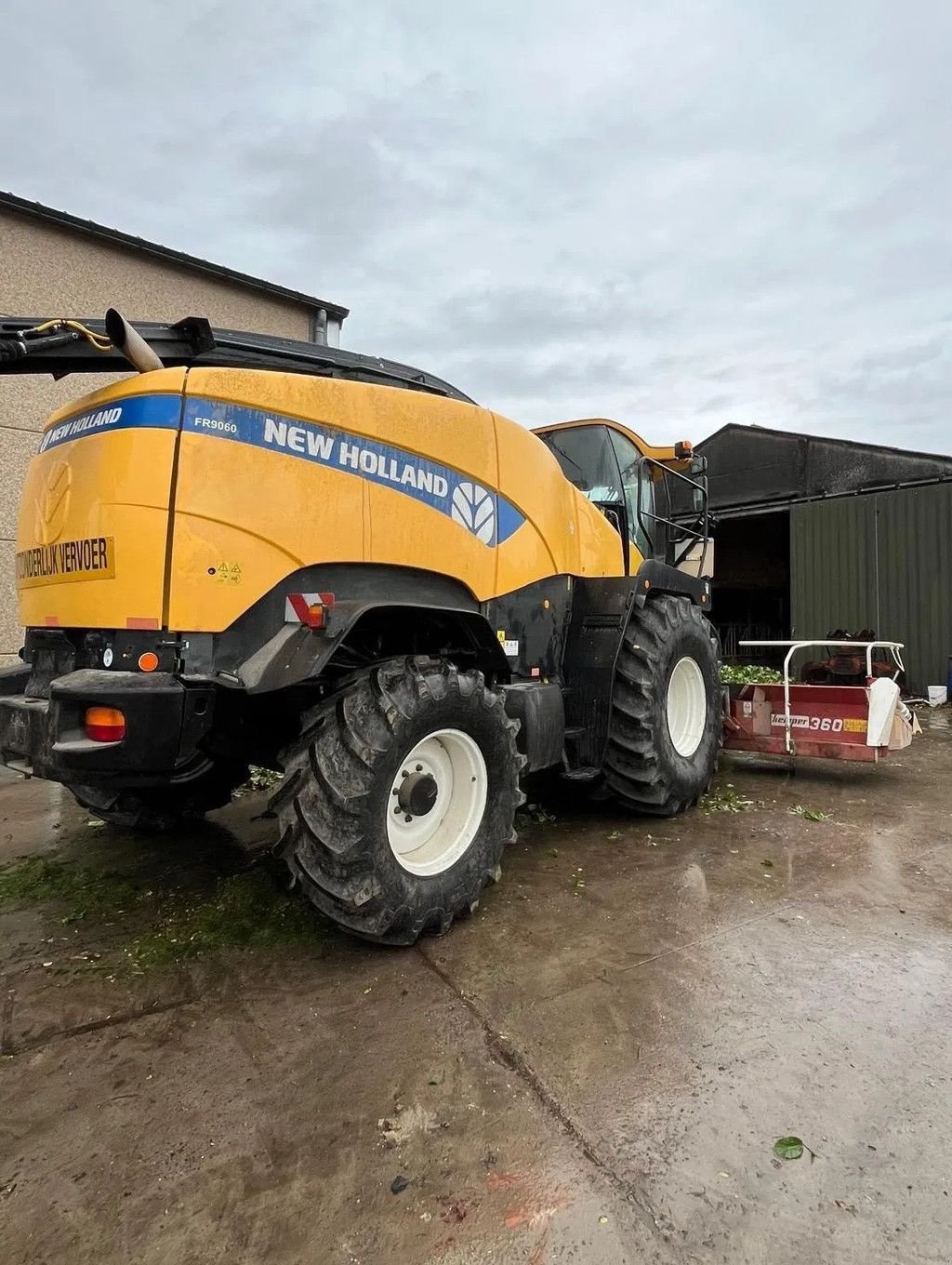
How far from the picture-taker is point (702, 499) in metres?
5.99

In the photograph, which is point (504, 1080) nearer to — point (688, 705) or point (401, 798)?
point (401, 798)

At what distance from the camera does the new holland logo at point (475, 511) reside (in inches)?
134

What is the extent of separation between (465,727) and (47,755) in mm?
1552

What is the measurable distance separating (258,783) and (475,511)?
3.35 metres

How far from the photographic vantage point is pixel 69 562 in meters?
2.73

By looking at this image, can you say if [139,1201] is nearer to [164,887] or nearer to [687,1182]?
[687,1182]

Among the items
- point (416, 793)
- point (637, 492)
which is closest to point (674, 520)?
point (637, 492)

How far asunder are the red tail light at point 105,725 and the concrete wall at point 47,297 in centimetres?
601

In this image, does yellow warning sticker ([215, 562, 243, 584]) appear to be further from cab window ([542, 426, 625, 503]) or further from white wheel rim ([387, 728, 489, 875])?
cab window ([542, 426, 625, 503])

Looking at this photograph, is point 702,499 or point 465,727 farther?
point 702,499

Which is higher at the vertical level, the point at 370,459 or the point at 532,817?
the point at 370,459

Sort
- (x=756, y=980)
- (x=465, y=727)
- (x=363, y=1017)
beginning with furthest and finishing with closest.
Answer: (x=465, y=727) < (x=756, y=980) < (x=363, y=1017)

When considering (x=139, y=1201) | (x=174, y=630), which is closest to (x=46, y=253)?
(x=174, y=630)

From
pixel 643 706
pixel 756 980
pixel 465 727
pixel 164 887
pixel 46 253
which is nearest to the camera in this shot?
pixel 756 980
